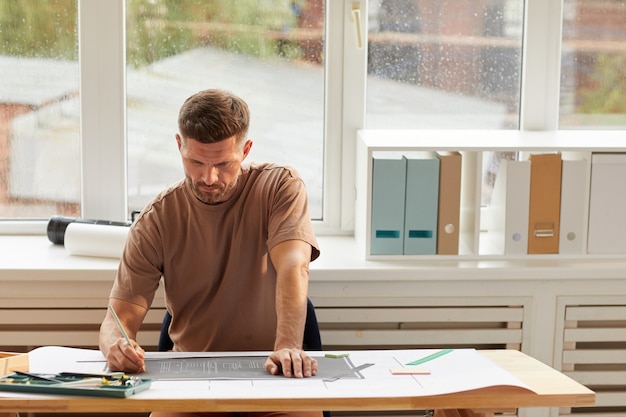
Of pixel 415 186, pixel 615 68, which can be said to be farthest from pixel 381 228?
pixel 615 68

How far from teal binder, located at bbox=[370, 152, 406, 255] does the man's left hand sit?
87 cm

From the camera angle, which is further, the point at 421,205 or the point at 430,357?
the point at 421,205

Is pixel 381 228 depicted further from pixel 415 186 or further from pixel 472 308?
pixel 472 308

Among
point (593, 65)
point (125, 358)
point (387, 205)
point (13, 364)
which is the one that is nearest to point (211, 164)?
point (125, 358)

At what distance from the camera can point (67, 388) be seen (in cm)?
188

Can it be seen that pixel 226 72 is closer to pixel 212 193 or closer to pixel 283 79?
pixel 283 79

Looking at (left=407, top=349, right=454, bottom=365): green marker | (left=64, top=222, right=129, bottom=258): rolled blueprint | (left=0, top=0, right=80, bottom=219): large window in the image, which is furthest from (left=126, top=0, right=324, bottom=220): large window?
(left=407, top=349, right=454, bottom=365): green marker

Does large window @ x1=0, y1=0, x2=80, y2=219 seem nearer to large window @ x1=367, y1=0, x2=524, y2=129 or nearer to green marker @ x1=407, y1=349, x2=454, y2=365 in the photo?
large window @ x1=367, y1=0, x2=524, y2=129

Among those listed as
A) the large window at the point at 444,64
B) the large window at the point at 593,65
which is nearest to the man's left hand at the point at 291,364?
the large window at the point at 444,64

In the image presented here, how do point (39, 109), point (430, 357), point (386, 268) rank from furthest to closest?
point (39, 109)
point (386, 268)
point (430, 357)

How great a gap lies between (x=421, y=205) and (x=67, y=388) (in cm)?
134

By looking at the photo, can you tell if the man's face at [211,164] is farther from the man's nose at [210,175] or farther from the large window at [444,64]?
the large window at [444,64]

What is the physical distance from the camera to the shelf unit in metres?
2.84

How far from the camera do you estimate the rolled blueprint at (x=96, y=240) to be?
2.90 m
